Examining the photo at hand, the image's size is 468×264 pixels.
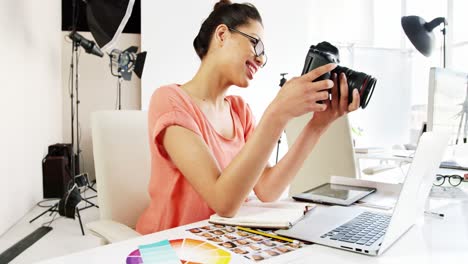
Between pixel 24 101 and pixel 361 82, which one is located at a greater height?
pixel 24 101

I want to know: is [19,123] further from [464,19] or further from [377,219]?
[464,19]

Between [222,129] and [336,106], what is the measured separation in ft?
1.21

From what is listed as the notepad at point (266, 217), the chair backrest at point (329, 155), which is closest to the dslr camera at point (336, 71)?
the notepad at point (266, 217)

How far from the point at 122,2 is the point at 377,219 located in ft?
7.48

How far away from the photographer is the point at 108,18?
2701 millimetres

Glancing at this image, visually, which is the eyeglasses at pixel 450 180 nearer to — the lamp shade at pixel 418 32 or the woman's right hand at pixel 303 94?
the woman's right hand at pixel 303 94

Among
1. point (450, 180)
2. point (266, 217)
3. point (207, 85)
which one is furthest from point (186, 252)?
point (450, 180)

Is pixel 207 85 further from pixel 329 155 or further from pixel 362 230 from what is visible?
pixel 329 155

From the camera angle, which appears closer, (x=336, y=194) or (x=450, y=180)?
(x=336, y=194)

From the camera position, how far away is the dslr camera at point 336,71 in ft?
2.47

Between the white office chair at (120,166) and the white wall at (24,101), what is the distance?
1.82 metres

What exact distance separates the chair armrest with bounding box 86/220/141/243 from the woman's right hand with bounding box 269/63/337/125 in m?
0.45

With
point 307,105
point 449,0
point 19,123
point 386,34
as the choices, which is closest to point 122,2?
point 19,123

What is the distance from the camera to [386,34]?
5426mm
